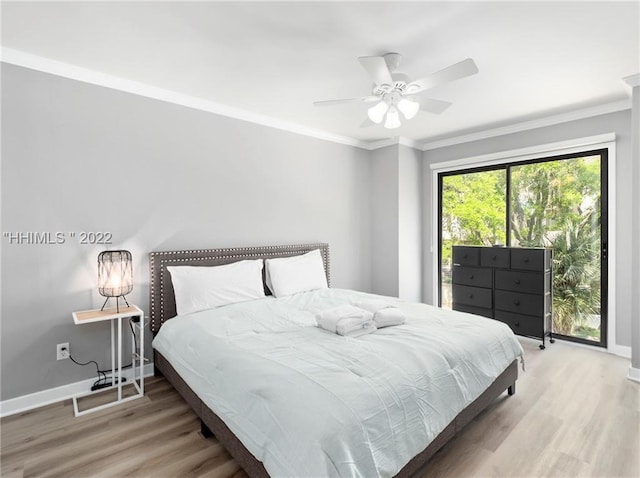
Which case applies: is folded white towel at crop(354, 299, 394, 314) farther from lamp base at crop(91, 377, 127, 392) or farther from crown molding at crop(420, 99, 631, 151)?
crown molding at crop(420, 99, 631, 151)

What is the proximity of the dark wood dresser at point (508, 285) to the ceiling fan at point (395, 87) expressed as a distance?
212 cm

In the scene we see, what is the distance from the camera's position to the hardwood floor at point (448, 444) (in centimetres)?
183

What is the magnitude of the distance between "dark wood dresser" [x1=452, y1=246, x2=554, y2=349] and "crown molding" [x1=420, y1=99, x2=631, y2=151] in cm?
144

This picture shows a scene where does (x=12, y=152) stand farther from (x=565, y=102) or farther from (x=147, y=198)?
(x=565, y=102)

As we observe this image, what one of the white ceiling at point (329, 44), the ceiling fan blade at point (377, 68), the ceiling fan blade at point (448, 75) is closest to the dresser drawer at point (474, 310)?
the white ceiling at point (329, 44)

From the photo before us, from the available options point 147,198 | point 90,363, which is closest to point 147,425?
point 90,363

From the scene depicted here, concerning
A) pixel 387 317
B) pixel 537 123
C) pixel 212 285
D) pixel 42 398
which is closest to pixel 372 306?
pixel 387 317

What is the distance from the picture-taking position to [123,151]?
2.90 meters

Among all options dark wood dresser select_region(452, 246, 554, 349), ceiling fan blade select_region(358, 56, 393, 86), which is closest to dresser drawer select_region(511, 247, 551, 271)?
dark wood dresser select_region(452, 246, 554, 349)

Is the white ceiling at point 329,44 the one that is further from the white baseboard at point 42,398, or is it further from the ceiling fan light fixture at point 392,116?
the white baseboard at point 42,398

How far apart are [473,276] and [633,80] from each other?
236 centimetres

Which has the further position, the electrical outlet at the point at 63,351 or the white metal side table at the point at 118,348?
the electrical outlet at the point at 63,351

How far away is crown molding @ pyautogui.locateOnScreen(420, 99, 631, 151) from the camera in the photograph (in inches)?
134

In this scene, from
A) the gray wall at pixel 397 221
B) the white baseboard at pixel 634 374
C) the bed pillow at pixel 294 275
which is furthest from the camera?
the gray wall at pixel 397 221
